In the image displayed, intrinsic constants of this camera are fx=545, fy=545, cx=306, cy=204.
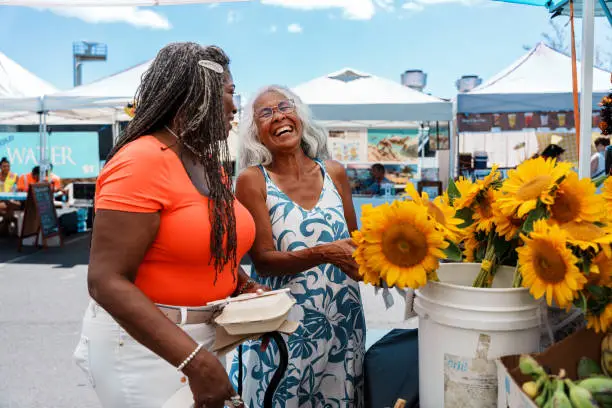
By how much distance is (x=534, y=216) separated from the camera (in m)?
0.96

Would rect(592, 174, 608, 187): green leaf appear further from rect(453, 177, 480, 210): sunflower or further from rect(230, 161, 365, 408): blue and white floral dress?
rect(230, 161, 365, 408): blue and white floral dress

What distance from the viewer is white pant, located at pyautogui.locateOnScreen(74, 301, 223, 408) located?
4.23ft

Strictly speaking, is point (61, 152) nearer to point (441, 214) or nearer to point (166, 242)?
point (166, 242)

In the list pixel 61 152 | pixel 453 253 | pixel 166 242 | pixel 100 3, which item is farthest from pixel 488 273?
pixel 61 152

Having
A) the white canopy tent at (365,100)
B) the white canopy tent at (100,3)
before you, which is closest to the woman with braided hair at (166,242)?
the white canopy tent at (100,3)

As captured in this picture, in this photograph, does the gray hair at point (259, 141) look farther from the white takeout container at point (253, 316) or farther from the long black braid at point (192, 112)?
the white takeout container at point (253, 316)

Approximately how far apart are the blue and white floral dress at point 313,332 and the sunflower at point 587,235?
99cm

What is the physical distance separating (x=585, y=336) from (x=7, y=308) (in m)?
5.74

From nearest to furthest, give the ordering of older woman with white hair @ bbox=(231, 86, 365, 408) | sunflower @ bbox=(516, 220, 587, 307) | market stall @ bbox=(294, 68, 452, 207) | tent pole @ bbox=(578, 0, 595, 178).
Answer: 1. sunflower @ bbox=(516, 220, 587, 307)
2. older woman with white hair @ bbox=(231, 86, 365, 408)
3. tent pole @ bbox=(578, 0, 595, 178)
4. market stall @ bbox=(294, 68, 452, 207)

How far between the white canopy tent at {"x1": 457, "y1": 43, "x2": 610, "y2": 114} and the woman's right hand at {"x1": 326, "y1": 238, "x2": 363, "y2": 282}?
7035 mm

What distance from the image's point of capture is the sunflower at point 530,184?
94 centimetres

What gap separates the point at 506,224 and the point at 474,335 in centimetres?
23

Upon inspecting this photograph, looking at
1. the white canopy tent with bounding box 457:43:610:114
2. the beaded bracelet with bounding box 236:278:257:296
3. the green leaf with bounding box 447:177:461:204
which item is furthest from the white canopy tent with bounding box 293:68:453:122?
the green leaf with bounding box 447:177:461:204

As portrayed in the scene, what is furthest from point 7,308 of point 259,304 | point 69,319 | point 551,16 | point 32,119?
point 32,119
